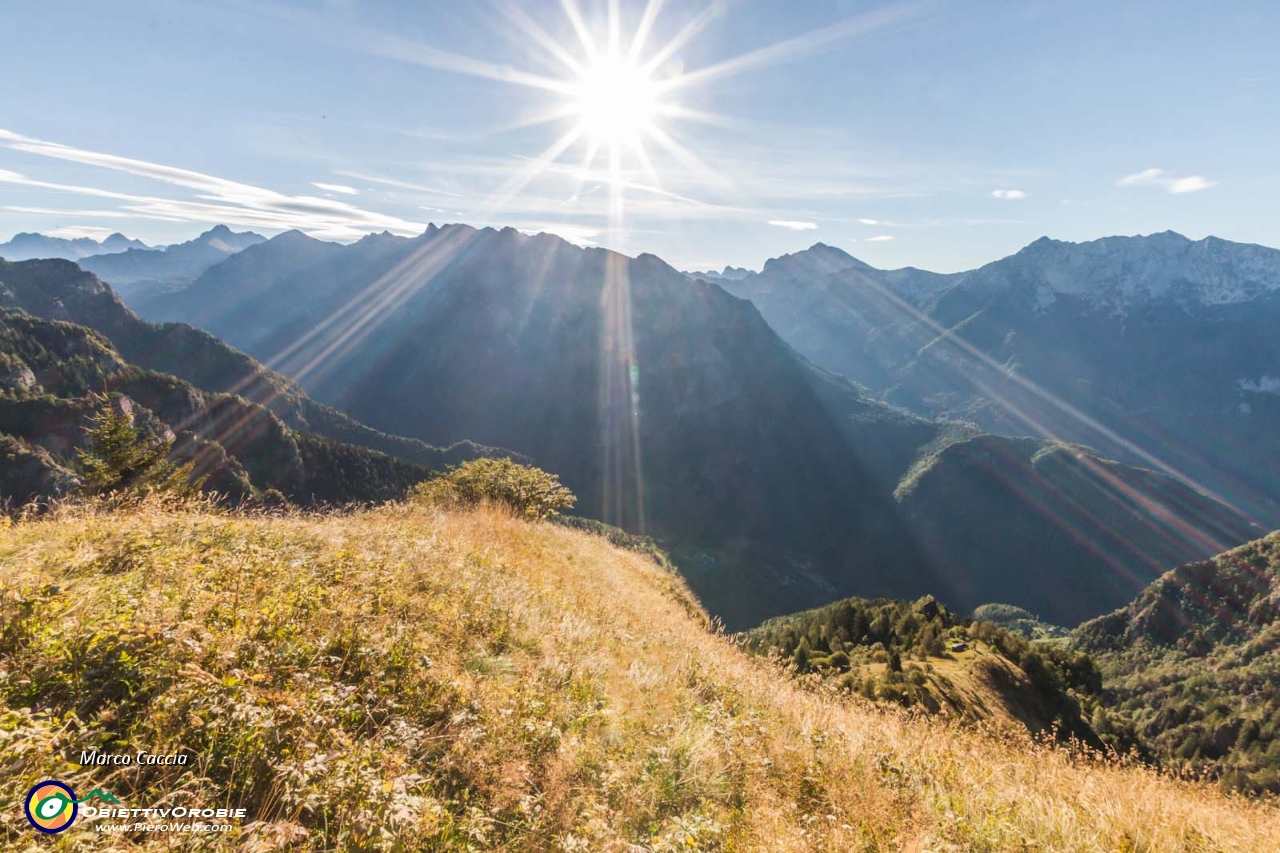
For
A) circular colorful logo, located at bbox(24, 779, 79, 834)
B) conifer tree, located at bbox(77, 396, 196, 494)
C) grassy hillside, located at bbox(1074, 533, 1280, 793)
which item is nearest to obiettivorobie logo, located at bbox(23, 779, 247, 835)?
circular colorful logo, located at bbox(24, 779, 79, 834)

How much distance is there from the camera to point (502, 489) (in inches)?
910

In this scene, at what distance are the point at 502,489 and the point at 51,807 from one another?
20.0 metres

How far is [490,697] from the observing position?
19.4 ft

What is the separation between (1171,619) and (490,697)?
207 metres

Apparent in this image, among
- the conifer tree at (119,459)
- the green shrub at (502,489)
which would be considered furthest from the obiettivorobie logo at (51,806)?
the conifer tree at (119,459)

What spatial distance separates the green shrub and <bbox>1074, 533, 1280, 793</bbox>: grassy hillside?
88.6 meters

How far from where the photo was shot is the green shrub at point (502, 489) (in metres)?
22.0

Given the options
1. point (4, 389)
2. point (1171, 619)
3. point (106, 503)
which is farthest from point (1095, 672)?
point (4, 389)

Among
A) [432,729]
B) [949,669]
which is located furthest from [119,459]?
[949,669]

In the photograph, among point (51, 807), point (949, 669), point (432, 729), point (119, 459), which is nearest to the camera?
point (51, 807)

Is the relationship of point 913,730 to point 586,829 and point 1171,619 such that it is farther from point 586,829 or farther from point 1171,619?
point 1171,619

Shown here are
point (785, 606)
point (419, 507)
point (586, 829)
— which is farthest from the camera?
point (785, 606)

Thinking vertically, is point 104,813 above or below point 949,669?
above

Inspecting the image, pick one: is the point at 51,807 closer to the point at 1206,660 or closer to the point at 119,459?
the point at 119,459
